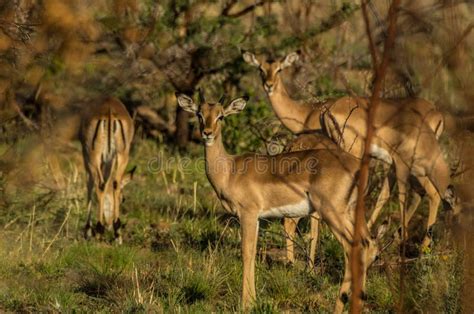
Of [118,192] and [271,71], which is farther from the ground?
[271,71]

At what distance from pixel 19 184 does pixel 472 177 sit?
6.20 m

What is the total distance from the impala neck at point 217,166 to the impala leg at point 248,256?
0.37m

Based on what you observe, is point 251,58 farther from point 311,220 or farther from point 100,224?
point 311,220

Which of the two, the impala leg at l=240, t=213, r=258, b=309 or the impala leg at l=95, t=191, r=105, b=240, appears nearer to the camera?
the impala leg at l=240, t=213, r=258, b=309

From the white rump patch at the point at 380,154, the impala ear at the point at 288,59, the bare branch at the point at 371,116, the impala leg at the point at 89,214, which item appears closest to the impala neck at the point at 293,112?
the impala ear at the point at 288,59

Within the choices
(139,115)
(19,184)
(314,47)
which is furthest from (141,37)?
(19,184)

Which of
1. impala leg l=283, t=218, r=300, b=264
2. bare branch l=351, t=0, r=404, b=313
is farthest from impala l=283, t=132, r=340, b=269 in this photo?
bare branch l=351, t=0, r=404, b=313

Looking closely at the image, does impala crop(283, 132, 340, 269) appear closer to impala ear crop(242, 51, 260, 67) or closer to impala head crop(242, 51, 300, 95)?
impala head crop(242, 51, 300, 95)

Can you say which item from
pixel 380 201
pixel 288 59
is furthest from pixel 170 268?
pixel 288 59

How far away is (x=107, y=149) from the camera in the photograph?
354 inches

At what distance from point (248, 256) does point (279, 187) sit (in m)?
0.54

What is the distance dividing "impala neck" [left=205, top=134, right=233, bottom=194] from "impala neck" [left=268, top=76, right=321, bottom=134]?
7.89 feet

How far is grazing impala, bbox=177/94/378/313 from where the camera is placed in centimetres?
561

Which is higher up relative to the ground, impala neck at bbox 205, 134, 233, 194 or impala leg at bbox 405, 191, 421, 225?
impala neck at bbox 205, 134, 233, 194
